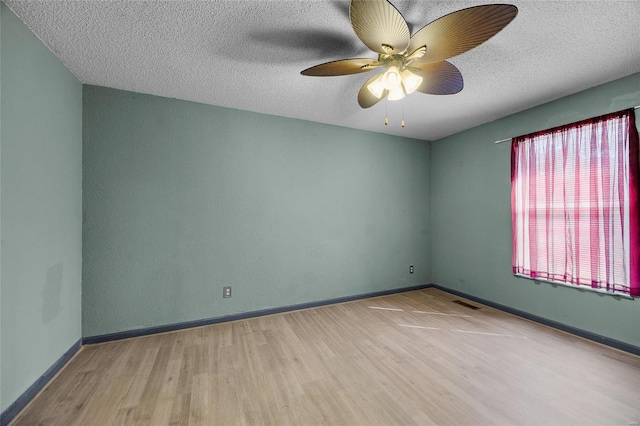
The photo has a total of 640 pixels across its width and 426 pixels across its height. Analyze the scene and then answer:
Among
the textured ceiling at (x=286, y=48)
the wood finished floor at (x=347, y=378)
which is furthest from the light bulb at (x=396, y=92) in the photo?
the wood finished floor at (x=347, y=378)

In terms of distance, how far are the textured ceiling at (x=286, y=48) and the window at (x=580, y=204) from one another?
1.65 ft

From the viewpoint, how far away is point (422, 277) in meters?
4.20

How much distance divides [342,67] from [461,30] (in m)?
0.68

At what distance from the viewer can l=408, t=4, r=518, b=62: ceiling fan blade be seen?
1.13 meters

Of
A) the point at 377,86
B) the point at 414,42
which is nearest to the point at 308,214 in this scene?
the point at 377,86

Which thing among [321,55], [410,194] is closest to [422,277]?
[410,194]

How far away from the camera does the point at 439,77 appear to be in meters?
1.75

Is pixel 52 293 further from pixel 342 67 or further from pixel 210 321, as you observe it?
pixel 342 67

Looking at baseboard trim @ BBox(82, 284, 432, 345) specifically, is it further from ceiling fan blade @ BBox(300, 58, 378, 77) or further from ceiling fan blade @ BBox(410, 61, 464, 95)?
ceiling fan blade @ BBox(410, 61, 464, 95)

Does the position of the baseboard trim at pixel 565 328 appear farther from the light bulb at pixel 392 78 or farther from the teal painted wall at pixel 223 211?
the light bulb at pixel 392 78

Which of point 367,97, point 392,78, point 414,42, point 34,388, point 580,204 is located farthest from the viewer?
point 580,204

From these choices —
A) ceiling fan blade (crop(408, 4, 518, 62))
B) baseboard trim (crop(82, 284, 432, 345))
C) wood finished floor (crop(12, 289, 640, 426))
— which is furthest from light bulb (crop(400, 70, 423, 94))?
baseboard trim (crop(82, 284, 432, 345))

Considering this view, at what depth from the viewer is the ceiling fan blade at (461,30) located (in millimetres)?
1129

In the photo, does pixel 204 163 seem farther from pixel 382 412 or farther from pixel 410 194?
pixel 410 194
